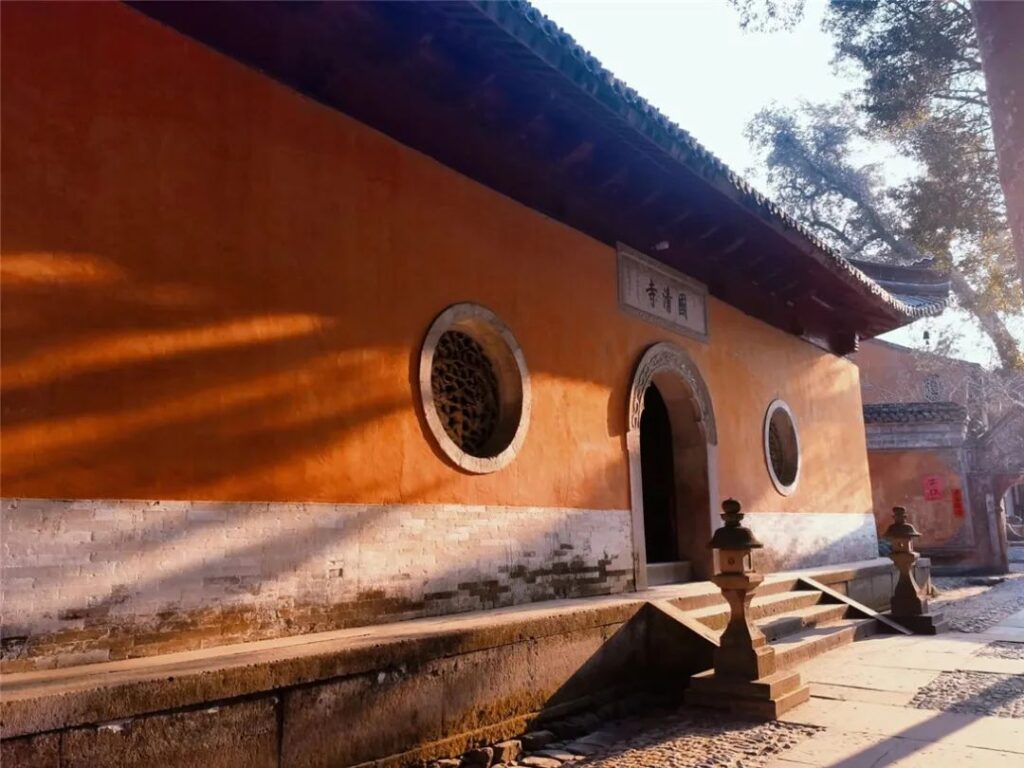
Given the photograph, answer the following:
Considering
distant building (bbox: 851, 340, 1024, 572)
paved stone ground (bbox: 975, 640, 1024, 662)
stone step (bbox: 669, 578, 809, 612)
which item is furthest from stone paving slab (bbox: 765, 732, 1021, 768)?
distant building (bbox: 851, 340, 1024, 572)

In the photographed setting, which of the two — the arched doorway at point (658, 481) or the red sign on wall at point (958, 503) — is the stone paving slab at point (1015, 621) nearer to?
the arched doorway at point (658, 481)

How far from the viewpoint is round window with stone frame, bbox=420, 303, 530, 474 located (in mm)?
5293

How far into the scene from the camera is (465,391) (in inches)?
221

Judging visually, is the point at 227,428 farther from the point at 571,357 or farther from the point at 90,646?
the point at 571,357

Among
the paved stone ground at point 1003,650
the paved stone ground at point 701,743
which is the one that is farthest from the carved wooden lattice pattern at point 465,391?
the paved stone ground at point 1003,650

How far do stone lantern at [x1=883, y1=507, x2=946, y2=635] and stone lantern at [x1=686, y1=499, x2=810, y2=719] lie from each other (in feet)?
11.3

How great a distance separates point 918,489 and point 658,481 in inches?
438

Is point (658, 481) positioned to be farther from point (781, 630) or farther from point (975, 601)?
point (975, 601)

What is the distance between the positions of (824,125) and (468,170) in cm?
2446

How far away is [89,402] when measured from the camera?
342cm

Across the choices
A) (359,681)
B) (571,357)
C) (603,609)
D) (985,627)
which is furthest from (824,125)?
(359,681)

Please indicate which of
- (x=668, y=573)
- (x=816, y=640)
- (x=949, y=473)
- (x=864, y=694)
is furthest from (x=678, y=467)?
(x=949, y=473)

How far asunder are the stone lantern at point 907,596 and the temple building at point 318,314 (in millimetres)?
2220

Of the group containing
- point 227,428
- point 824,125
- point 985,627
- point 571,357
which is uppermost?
point 824,125
